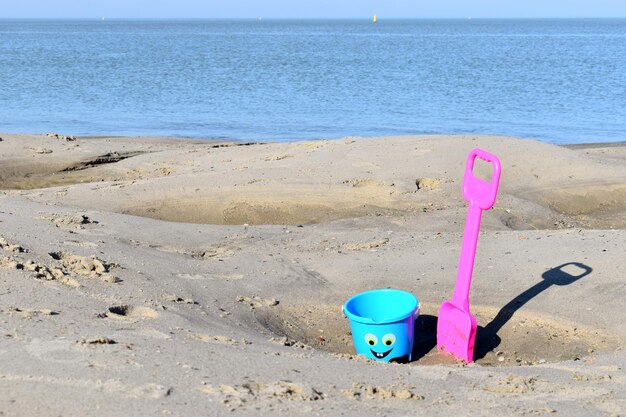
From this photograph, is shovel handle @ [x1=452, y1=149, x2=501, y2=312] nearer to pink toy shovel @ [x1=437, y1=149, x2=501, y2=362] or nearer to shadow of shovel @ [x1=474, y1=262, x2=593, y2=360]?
pink toy shovel @ [x1=437, y1=149, x2=501, y2=362]

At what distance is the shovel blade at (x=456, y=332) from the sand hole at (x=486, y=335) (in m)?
0.08

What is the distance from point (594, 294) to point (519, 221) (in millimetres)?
2623

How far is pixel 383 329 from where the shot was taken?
16.6ft

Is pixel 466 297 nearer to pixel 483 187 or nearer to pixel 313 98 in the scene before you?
pixel 483 187

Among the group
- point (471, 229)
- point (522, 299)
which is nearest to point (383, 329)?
point (471, 229)

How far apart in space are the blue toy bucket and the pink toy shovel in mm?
208

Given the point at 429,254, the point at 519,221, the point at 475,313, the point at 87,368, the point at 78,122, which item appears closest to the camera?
the point at 87,368

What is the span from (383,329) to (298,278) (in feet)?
4.27

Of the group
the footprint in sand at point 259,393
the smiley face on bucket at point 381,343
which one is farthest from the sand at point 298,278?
the smiley face on bucket at point 381,343

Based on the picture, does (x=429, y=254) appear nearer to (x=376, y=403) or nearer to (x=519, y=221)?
(x=519, y=221)

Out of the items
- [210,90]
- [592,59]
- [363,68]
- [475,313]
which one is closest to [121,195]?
[475,313]

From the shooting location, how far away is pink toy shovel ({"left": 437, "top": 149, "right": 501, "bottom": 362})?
5.02 m

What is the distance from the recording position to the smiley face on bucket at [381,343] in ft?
16.7

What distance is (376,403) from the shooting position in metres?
3.72
